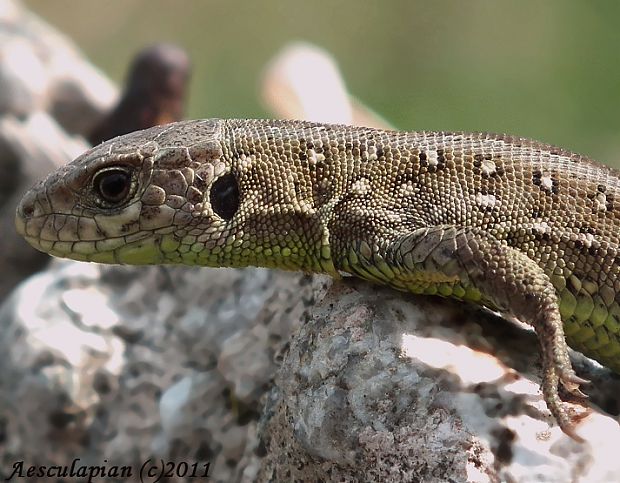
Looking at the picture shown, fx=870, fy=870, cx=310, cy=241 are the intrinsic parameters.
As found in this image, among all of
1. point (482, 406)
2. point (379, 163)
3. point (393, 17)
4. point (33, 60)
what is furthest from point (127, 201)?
point (393, 17)

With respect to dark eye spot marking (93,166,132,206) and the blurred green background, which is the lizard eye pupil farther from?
the blurred green background

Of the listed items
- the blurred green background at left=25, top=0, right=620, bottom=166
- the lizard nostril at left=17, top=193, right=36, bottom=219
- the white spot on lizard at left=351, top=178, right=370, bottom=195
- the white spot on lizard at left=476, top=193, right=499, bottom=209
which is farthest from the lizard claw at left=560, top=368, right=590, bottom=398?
the blurred green background at left=25, top=0, right=620, bottom=166

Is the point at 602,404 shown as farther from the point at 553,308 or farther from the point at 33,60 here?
the point at 33,60

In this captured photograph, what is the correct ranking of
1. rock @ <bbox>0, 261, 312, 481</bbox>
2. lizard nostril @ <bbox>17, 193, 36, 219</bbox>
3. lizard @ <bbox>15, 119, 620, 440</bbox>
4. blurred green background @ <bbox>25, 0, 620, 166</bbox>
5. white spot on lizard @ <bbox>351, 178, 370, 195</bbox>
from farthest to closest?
blurred green background @ <bbox>25, 0, 620, 166</bbox>, rock @ <bbox>0, 261, 312, 481</bbox>, lizard nostril @ <bbox>17, 193, 36, 219</bbox>, white spot on lizard @ <bbox>351, 178, 370, 195</bbox>, lizard @ <bbox>15, 119, 620, 440</bbox>

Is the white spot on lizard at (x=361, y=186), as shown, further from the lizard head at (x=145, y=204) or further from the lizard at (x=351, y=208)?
the lizard head at (x=145, y=204)

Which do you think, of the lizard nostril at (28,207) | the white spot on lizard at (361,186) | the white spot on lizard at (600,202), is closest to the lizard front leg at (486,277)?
the white spot on lizard at (361,186)

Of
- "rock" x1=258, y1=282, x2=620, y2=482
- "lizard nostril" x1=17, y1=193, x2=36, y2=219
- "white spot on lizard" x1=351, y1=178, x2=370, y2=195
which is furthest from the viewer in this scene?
"lizard nostril" x1=17, y1=193, x2=36, y2=219

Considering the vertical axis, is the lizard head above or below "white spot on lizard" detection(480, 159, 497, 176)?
below
